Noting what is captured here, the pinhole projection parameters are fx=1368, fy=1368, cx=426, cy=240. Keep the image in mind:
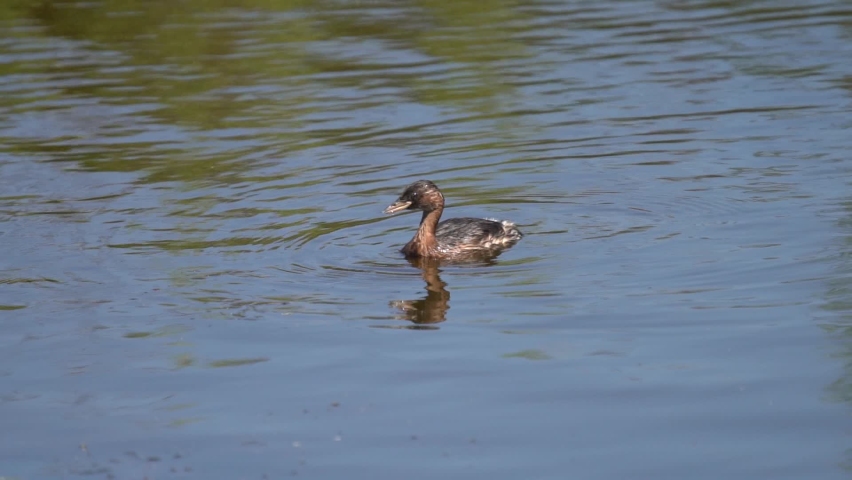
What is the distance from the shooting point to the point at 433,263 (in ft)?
38.5

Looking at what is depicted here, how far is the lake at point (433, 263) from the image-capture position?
7.48m

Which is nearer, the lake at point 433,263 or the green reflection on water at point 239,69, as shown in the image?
the lake at point 433,263

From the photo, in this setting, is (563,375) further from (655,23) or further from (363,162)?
(655,23)

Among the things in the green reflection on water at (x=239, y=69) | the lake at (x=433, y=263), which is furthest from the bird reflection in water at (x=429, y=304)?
the green reflection on water at (x=239, y=69)

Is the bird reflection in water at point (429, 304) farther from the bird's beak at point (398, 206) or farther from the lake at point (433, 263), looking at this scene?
the bird's beak at point (398, 206)

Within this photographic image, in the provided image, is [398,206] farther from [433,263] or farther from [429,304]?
[429,304]

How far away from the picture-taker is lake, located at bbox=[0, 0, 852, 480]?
748 centimetres

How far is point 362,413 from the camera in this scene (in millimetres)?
7824

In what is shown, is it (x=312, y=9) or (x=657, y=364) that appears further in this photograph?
(x=312, y=9)

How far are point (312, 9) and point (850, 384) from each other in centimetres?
1979

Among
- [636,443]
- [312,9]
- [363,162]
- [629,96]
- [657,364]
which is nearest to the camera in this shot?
[636,443]

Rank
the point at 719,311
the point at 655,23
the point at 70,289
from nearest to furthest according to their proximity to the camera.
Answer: the point at 719,311
the point at 70,289
the point at 655,23

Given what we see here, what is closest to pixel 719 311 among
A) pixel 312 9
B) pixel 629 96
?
pixel 629 96

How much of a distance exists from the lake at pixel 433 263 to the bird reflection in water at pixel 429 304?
0.13 ft
